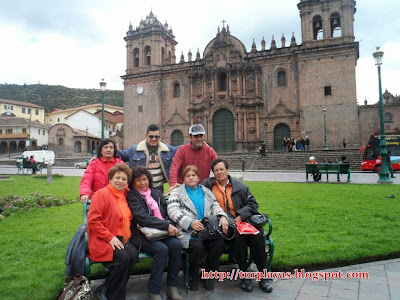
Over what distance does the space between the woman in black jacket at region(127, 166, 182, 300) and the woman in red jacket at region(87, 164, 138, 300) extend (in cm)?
13

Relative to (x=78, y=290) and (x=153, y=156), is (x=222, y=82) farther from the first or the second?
(x=78, y=290)

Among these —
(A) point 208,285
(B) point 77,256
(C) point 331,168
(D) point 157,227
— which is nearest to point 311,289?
(A) point 208,285

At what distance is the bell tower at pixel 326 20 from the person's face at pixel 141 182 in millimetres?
31492

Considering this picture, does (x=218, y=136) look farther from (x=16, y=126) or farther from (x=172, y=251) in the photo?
(x=16, y=126)

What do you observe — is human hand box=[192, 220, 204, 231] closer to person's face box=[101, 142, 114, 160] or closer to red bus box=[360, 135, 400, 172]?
person's face box=[101, 142, 114, 160]

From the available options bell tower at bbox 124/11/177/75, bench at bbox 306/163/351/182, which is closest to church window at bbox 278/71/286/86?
bell tower at bbox 124/11/177/75

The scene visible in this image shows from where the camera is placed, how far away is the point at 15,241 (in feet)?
17.5

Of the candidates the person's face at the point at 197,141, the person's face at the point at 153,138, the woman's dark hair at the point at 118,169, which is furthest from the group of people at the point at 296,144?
the woman's dark hair at the point at 118,169

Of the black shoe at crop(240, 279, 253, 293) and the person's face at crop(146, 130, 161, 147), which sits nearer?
the black shoe at crop(240, 279, 253, 293)

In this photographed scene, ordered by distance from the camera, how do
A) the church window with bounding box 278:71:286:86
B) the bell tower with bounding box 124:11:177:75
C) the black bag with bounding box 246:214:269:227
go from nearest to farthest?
the black bag with bounding box 246:214:269:227
the church window with bounding box 278:71:286:86
the bell tower with bounding box 124:11:177:75

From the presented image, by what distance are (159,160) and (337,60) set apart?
1178 inches

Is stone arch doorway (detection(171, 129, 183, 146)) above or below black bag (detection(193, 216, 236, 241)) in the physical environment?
above

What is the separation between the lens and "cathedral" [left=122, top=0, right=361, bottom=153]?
97.2 feet

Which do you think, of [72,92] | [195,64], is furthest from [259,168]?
[72,92]
